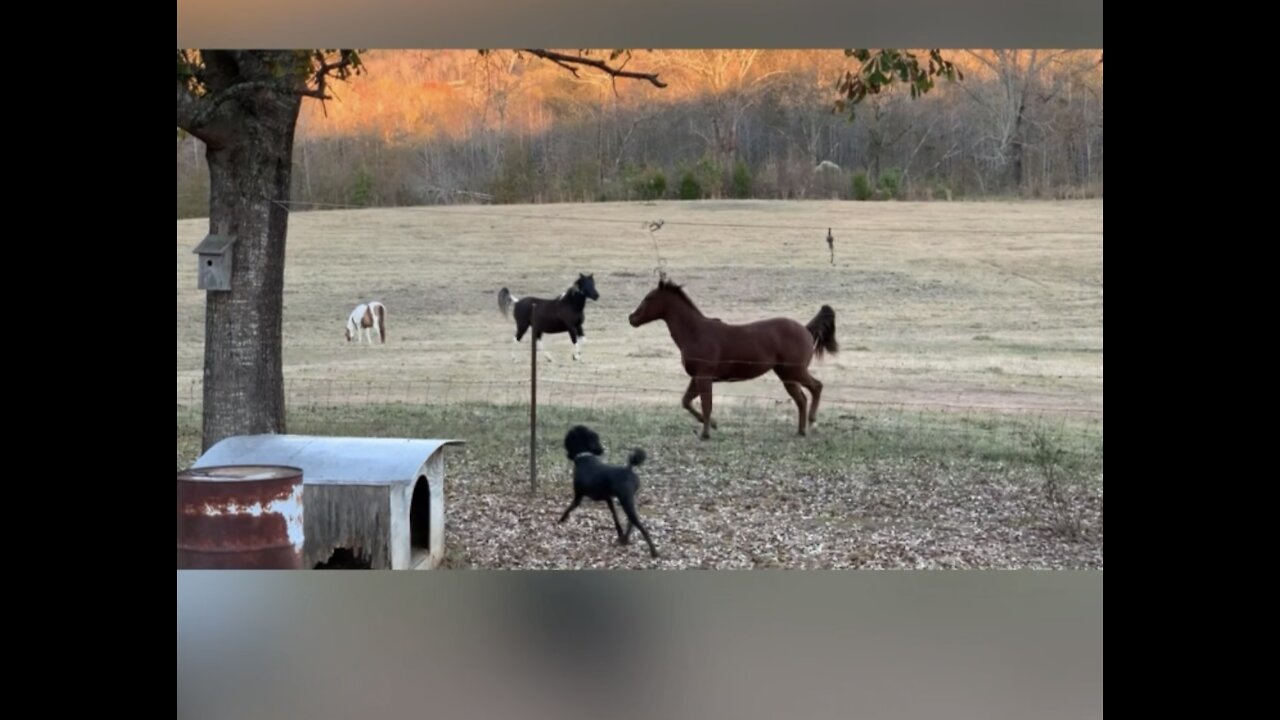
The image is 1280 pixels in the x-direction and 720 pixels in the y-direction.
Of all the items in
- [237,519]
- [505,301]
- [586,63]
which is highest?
[586,63]

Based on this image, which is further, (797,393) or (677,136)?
(677,136)

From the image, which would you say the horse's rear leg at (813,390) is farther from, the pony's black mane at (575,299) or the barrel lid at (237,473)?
the barrel lid at (237,473)

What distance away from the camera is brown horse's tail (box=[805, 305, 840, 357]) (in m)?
6.65

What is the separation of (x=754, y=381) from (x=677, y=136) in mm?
1482

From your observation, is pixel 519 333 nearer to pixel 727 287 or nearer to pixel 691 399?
pixel 691 399

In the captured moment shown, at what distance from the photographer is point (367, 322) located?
274 inches

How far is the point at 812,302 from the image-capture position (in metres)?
6.88

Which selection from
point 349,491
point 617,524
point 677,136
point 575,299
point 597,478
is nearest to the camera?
point 349,491

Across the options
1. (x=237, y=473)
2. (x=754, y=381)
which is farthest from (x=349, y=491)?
(x=754, y=381)

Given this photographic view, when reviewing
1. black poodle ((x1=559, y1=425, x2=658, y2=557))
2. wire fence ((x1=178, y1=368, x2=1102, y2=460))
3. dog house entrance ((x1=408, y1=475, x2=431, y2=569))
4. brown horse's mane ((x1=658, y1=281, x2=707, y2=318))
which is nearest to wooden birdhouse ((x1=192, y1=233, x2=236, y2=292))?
wire fence ((x1=178, y1=368, x2=1102, y2=460))

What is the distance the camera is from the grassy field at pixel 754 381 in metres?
6.46

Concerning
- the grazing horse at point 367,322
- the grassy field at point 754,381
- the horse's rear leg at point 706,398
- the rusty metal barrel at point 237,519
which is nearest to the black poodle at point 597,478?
the grassy field at point 754,381

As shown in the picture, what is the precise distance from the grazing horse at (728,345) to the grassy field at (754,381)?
167mm

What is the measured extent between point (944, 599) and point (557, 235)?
308 cm
